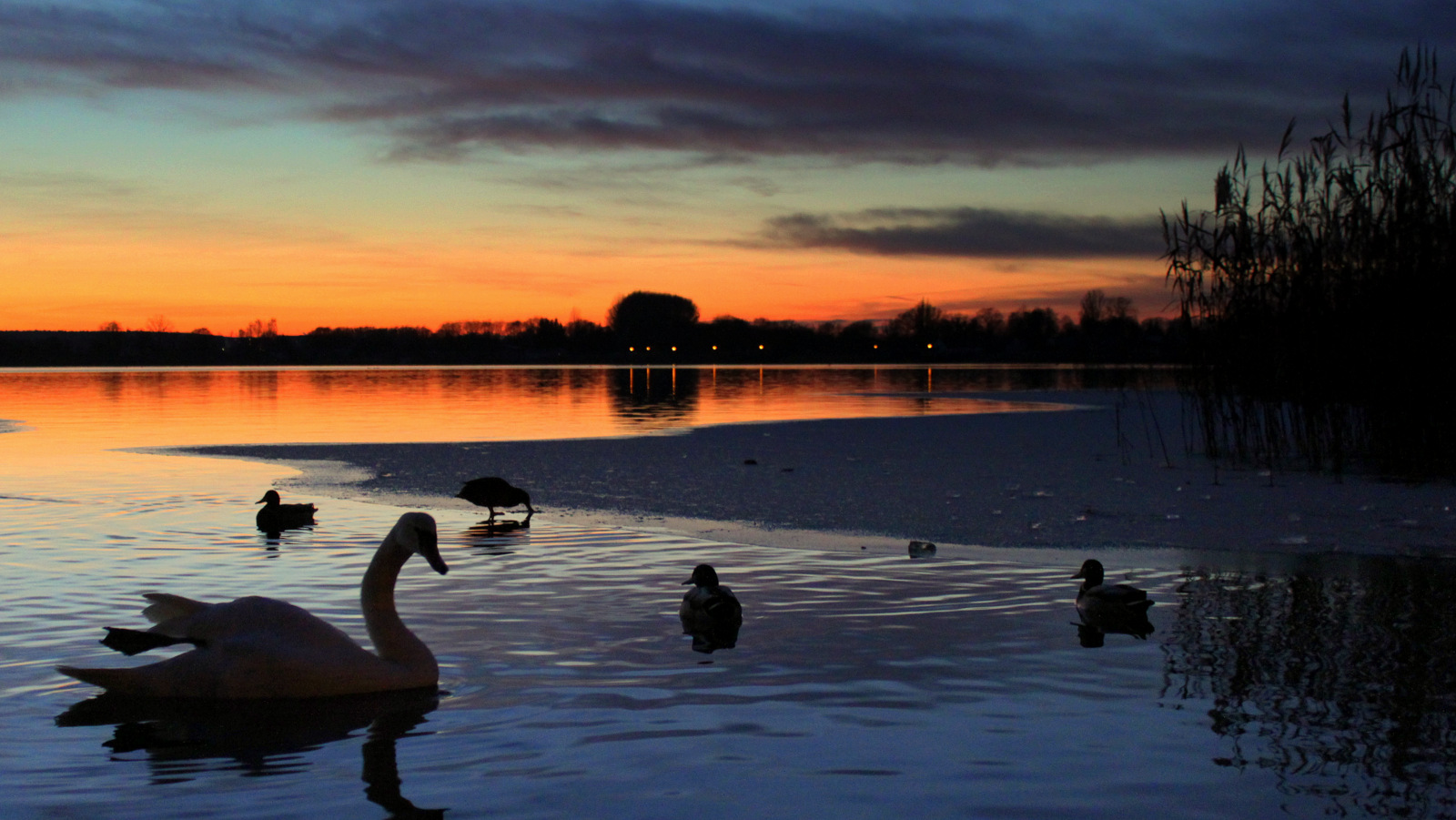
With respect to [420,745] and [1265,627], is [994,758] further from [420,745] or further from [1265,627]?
[1265,627]

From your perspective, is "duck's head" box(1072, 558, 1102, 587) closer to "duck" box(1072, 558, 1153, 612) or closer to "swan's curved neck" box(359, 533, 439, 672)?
"duck" box(1072, 558, 1153, 612)

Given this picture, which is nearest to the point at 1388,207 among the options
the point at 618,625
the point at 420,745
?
the point at 618,625

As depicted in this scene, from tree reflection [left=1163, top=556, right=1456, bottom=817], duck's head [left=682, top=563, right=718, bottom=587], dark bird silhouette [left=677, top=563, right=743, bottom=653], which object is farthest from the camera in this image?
duck's head [left=682, top=563, right=718, bottom=587]

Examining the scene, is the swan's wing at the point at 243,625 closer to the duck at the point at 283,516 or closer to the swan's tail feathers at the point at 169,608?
the swan's tail feathers at the point at 169,608

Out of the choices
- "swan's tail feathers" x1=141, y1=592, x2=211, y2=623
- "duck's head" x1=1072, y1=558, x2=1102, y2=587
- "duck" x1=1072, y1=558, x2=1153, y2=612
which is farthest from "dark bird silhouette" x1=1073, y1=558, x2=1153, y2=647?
"swan's tail feathers" x1=141, y1=592, x2=211, y2=623

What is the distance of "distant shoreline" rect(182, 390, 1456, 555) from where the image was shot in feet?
42.1

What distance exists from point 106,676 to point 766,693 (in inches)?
142

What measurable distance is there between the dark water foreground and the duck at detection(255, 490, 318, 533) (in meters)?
2.10

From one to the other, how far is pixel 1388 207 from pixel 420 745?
53.8ft

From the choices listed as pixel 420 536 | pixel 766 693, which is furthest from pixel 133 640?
pixel 766 693

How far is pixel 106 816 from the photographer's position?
15.8ft

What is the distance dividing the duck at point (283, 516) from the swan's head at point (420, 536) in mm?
6497

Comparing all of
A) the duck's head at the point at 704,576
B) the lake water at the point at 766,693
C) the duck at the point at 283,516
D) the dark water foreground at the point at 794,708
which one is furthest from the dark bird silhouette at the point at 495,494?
the duck's head at the point at 704,576

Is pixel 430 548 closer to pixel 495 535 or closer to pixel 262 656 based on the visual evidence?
pixel 262 656
